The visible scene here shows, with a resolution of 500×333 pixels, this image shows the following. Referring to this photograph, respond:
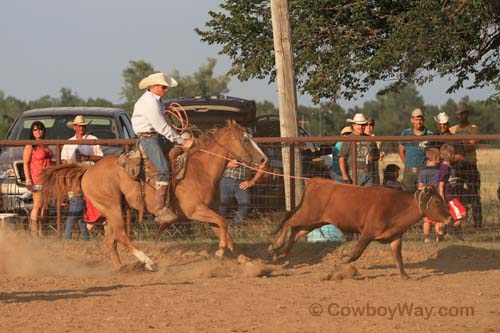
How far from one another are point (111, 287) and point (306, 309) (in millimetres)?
2392

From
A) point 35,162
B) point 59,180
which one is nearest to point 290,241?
point 59,180

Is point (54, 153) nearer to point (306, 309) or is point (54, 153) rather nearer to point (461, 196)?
point (461, 196)

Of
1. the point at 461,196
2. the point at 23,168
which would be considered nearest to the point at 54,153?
the point at 23,168

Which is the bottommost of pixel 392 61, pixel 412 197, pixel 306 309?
pixel 306 309

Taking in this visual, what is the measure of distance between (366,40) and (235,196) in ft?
17.0

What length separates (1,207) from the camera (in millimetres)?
14031

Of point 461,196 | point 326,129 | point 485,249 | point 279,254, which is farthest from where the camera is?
point 326,129

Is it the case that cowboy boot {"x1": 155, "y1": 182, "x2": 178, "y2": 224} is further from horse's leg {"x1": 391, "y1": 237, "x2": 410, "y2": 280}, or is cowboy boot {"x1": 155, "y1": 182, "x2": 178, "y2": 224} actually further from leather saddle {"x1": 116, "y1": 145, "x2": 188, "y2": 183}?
horse's leg {"x1": 391, "y1": 237, "x2": 410, "y2": 280}

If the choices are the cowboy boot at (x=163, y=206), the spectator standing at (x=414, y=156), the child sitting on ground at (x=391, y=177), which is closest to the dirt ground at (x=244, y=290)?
the cowboy boot at (x=163, y=206)

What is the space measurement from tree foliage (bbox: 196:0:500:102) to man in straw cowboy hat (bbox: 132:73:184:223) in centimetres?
629

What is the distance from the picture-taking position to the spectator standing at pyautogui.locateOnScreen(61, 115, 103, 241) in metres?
13.6

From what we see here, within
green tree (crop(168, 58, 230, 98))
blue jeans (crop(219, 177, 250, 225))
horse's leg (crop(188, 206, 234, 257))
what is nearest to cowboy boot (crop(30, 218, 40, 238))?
blue jeans (crop(219, 177, 250, 225))

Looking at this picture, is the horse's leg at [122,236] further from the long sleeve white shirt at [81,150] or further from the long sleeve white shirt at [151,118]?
the long sleeve white shirt at [81,150]

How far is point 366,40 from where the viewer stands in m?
17.6
